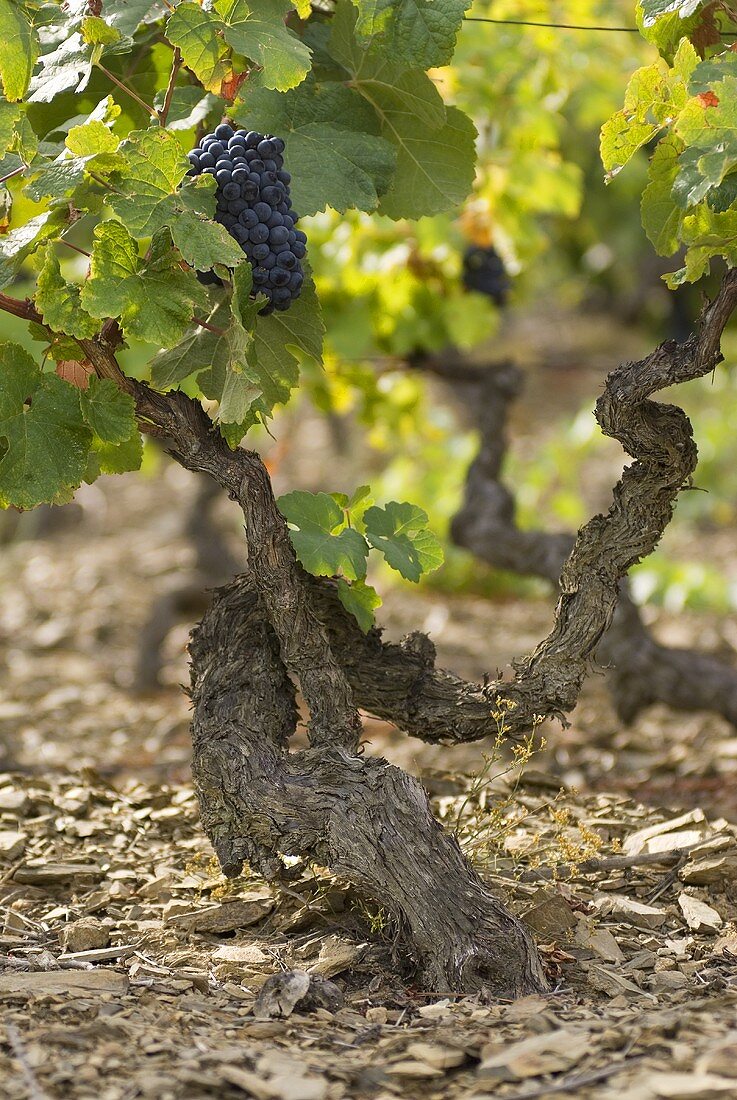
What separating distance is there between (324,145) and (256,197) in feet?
0.98

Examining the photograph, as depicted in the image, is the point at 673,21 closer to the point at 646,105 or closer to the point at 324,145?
the point at 646,105

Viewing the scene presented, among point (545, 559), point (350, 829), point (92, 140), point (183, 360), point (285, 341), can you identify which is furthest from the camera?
point (545, 559)

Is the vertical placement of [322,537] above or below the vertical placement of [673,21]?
below

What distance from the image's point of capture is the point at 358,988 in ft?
6.56

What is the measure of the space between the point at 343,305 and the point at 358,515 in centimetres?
234

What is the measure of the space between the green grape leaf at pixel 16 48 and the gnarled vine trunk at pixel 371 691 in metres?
0.40

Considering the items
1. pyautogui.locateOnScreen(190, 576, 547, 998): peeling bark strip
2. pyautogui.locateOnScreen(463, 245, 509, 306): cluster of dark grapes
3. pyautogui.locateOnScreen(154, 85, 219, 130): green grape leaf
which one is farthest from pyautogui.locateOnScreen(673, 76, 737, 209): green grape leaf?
pyautogui.locateOnScreen(463, 245, 509, 306): cluster of dark grapes

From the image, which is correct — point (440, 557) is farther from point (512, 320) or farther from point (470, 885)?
point (512, 320)

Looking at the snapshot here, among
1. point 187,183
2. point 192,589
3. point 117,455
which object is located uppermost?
point 192,589

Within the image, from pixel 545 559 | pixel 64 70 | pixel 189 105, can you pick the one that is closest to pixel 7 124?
pixel 64 70

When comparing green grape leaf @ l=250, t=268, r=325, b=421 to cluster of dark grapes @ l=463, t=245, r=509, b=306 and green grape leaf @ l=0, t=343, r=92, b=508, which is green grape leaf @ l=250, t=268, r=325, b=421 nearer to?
green grape leaf @ l=0, t=343, r=92, b=508

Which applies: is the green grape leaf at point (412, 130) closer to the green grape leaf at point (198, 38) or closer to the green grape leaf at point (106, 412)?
the green grape leaf at point (198, 38)

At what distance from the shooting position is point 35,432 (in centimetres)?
207

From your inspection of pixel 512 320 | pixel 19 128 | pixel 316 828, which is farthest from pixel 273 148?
pixel 512 320
